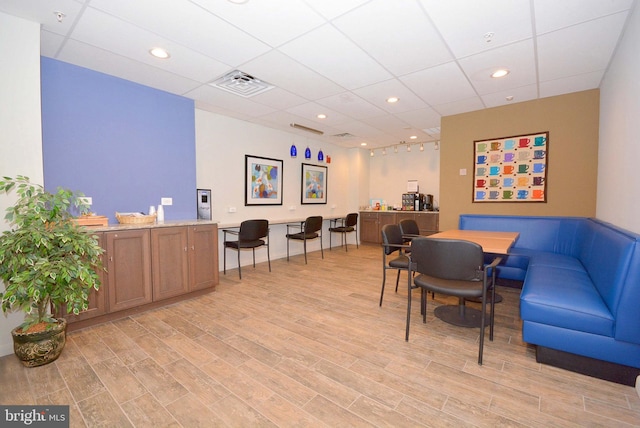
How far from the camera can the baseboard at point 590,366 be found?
1.82 metres

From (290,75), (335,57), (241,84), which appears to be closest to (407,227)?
(335,57)

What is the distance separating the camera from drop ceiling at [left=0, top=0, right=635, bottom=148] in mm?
2129

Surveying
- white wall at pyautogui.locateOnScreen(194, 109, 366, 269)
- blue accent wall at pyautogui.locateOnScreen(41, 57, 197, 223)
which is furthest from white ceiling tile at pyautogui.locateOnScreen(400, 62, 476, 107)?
blue accent wall at pyautogui.locateOnScreen(41, 57, 197, 223)

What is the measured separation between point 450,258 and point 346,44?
2.11 meters

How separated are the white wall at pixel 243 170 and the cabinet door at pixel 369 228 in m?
0.82

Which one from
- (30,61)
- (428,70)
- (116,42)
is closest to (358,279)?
Answer: (428,70)

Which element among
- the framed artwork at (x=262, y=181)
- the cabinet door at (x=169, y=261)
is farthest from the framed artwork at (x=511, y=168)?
the cabinet door at (x=169, y=261)

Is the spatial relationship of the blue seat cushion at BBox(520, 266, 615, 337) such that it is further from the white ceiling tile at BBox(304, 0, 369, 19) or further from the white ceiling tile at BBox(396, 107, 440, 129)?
the white ceiling tile at BBox(396, 107, 440, 129)

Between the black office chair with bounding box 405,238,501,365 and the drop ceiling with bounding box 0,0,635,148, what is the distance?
1814mm

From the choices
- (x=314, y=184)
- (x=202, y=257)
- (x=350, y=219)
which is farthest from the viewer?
(x=314, y=184)

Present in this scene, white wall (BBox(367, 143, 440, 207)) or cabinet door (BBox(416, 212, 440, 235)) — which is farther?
white wall (BBox(367, 143, 440, 207))

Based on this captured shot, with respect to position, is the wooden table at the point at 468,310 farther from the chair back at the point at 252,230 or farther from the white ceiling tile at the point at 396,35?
the chair back at the point at 252,230

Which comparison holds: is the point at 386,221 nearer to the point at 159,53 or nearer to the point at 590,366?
the point at 590,366

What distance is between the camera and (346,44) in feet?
8.50
